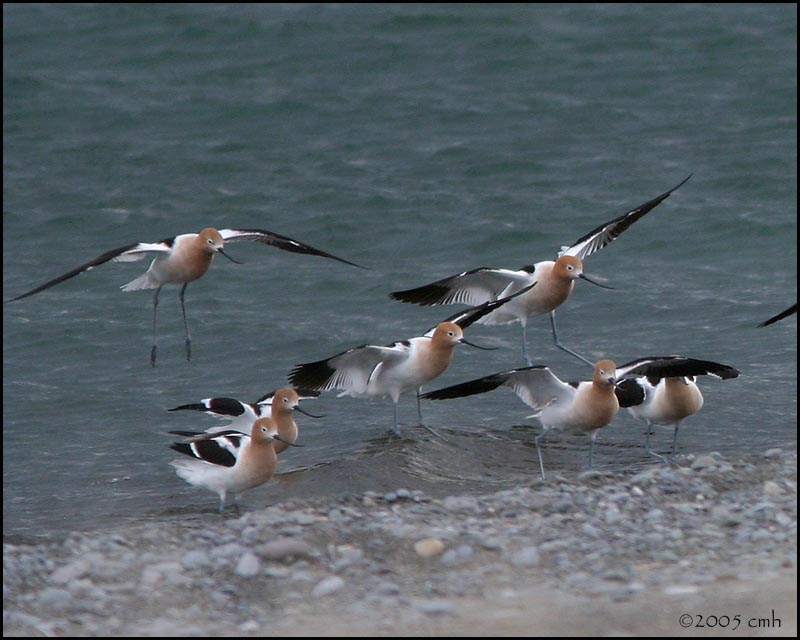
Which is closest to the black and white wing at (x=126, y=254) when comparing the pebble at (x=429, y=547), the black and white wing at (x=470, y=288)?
the black and white wing at (x=470, y=288)

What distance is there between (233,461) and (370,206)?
1033 cm

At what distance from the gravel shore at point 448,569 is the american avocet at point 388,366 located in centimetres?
247

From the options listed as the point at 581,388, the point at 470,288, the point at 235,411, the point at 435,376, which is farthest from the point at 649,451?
the point at 235,411

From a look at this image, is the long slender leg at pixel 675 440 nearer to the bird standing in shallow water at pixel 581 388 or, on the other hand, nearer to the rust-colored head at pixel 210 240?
the bird standing in shallow water at pixel 581 388

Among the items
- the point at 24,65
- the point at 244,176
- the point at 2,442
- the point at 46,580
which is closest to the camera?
the point at 46,580

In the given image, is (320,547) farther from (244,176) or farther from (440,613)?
(244,176)

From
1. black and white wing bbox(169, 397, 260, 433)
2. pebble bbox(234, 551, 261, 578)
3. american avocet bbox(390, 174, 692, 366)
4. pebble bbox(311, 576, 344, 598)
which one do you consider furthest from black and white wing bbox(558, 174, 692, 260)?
pebble bbox(311, 576, 344, 598)

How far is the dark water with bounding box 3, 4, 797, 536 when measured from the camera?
12.5 m

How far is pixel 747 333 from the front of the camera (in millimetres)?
15352

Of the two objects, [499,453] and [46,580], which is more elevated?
[46,580]

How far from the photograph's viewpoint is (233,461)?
1006 cm

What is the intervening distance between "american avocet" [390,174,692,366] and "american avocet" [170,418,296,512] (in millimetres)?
2504

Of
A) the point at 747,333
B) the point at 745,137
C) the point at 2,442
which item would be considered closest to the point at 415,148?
the point at 745,137

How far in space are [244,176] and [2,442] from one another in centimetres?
899
